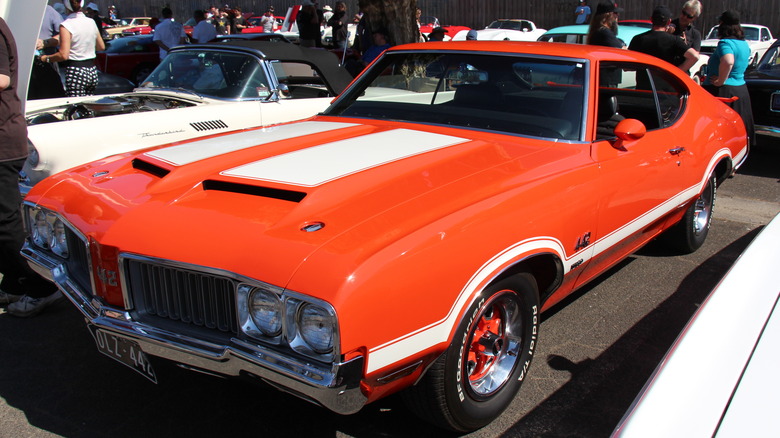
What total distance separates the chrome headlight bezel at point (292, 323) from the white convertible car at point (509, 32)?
19.4 meters

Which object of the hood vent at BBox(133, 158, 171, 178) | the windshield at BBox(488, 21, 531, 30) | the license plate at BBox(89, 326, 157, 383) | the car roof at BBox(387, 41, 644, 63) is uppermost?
the windshield at BBox(488, 21, 531, 30)

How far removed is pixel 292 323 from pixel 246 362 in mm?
221

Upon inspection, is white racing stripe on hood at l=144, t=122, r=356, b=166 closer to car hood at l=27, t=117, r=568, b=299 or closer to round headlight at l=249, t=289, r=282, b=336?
car hood at l=27, t=117, r=568, b=299

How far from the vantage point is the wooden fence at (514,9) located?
23.3 metres

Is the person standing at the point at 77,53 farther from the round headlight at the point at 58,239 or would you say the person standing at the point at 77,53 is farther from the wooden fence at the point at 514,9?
the wooden fence at the point at 514,9

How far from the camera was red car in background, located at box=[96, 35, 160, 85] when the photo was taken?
43.6ft

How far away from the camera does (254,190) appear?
8.74 feet

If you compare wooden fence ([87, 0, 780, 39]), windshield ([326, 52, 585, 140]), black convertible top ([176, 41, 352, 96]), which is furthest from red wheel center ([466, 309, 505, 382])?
wooden fence ([87, 0, 780, 39])

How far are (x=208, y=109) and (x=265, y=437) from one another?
3629 millimetres

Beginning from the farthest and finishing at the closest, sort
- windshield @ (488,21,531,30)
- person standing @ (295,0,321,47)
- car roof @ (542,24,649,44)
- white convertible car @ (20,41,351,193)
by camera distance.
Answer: windshield @ (488,21,531,30)
person standing @ (295,0,321,47)
car roof @ (542,24,649,44)
white convertible car @ (20,41,351,193)

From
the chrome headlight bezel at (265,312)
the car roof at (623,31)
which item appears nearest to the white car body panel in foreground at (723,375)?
the chrome headlight bezel at (265,312)

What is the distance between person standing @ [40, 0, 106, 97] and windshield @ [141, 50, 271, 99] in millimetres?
1947

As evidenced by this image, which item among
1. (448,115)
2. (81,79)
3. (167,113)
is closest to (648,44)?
(448,115)

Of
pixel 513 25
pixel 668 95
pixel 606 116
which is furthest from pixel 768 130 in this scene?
pixel 513 25
